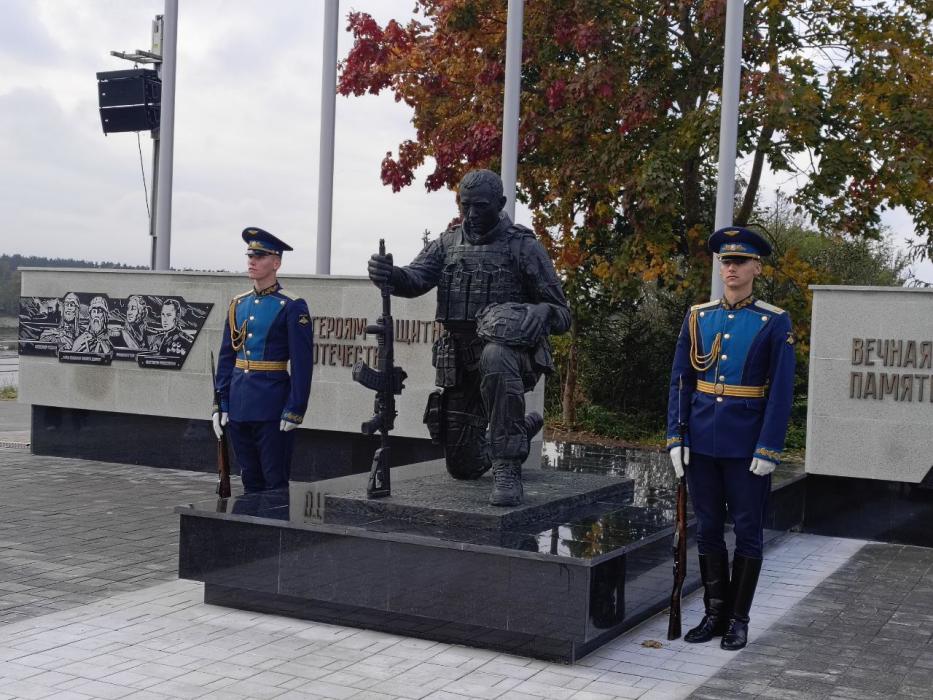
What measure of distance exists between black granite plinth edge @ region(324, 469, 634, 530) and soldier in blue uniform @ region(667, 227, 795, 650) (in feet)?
2.67

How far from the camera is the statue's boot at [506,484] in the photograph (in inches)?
234

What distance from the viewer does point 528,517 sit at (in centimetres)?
596

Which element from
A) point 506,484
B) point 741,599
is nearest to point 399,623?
point 506,484

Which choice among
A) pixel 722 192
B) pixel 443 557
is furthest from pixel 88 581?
pixel 722 192

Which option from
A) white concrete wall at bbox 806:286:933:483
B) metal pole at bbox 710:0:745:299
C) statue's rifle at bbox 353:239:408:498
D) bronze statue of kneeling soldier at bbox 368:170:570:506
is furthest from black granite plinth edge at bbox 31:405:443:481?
statue's rifle at bbox 353:239:408:498

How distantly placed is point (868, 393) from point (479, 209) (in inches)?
158

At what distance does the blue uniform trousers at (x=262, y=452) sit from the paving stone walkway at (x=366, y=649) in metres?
0.76

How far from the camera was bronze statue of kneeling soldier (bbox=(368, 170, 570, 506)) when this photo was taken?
19.6 feet

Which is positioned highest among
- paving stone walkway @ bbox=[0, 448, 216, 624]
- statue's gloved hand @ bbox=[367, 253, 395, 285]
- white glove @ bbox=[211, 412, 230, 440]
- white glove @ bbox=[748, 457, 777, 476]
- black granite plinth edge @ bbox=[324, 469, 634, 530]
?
statue's gloved hand @ bbox=[367, 253, 395, 285]

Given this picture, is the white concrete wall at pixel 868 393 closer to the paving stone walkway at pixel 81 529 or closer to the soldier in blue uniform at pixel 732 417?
the soldier in blue uniform at pixel 732 417

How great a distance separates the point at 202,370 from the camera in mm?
11297

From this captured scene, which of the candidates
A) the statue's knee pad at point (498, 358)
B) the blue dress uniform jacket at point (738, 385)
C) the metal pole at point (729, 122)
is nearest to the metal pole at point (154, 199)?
the metal pole at point (729, 122)

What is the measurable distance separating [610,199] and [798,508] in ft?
15.2

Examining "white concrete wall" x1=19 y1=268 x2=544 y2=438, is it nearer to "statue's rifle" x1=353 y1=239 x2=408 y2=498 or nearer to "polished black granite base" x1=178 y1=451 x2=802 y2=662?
"polished black granite base" x1=178 y1=451 x2=802 y2=662
